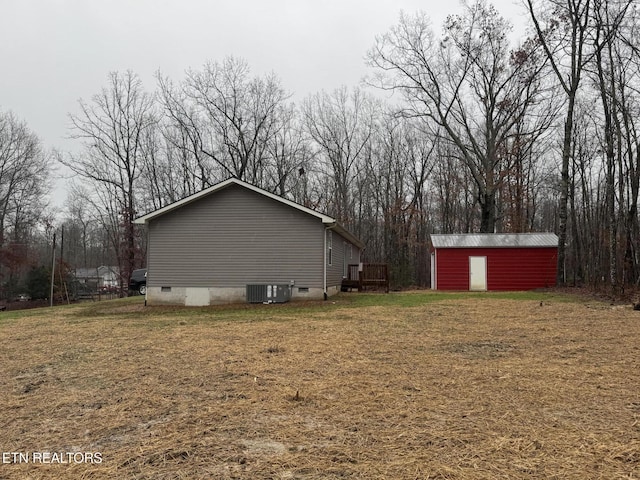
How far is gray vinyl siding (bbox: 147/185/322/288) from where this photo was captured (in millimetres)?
16172

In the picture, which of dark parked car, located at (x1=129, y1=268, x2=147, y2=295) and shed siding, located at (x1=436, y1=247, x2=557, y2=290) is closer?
shed siding, located at (x1=436, y1=247, x2=557, y2=290)

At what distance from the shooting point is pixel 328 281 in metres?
17.3

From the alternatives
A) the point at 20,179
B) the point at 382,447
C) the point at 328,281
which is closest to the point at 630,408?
the point at 382,447

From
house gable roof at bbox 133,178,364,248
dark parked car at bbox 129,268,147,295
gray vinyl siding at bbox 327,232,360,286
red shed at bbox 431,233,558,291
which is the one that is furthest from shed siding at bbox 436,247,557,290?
dark parked car at bbox 129,268,147,295

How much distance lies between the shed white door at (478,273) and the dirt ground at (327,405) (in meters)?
14.0

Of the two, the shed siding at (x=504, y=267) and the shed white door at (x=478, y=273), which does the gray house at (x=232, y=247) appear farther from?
the shed white door at (x=478, y=273)

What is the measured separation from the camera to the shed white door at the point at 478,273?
22.6 meters

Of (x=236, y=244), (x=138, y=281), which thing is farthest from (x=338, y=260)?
(x=138, y=281)

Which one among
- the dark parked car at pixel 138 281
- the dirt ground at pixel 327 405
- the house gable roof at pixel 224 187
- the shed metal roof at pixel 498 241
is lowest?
the dirt ground at pixel 327 405

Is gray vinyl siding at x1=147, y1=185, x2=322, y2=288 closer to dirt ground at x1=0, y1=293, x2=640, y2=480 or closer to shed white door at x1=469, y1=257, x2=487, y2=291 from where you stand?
dirt ground at x1=0, y1=293, x2=640, y2=480

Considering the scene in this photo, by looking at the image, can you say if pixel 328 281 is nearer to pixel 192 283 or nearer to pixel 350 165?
pixel 192 283

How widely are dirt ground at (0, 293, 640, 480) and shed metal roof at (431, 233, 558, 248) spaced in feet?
46.0

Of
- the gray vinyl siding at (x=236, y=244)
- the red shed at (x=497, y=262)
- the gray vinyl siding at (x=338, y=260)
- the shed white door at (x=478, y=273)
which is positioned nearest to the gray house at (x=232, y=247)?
the gray vinyl siding at (x=236, y=244)

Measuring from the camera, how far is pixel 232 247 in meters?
16.3
